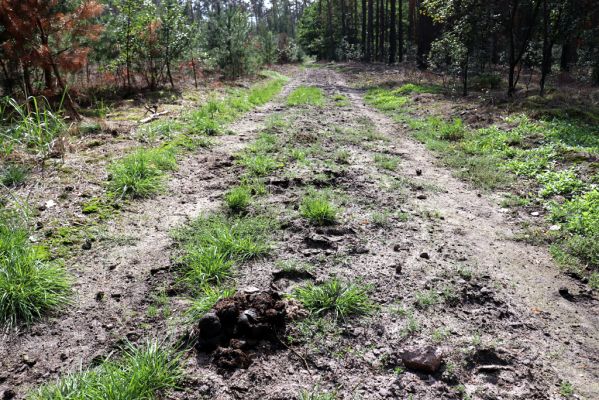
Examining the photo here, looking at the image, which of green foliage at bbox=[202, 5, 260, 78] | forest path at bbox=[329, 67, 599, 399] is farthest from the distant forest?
forest path at bbox=[329, 67, 599, 399]

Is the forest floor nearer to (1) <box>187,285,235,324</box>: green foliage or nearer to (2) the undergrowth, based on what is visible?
(1) <box>187,285,235,324</box>: green foliage

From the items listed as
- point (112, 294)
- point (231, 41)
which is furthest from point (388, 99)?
point (112, 294)

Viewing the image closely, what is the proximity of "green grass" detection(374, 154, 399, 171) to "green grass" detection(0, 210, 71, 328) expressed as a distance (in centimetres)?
454

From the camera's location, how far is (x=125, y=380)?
218 centimetres

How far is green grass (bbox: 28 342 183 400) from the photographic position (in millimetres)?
2104

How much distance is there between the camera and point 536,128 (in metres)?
7.74

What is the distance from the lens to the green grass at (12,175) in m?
4.63

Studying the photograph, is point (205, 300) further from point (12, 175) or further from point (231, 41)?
point (231, 41)

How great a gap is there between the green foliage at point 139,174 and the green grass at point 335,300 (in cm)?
285

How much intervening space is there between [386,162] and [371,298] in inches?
141

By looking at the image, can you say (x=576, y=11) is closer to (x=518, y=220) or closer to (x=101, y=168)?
(x=518, y=220)

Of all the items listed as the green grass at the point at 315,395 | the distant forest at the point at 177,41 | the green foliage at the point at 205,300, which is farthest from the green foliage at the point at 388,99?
the green grass at the point at 315,395

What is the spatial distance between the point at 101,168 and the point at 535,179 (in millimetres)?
6238

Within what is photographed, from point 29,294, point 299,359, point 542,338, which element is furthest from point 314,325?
point 29,294
